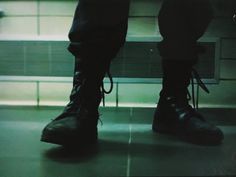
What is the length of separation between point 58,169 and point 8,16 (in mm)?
935

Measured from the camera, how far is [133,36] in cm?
155

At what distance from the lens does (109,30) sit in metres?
1.02

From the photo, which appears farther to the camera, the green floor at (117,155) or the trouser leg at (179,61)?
the trouser leg at (179,61)

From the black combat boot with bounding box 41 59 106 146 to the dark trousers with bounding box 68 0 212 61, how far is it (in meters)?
0.04

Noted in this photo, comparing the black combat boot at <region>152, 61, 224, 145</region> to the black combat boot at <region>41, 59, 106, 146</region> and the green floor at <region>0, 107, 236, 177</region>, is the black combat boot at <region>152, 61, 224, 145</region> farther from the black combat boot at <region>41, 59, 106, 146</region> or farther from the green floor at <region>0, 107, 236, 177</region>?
the black combat boot at <region>41, 59, 106, 146</region>

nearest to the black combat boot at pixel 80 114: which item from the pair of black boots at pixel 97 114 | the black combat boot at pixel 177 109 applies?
the pair of black boots at pixel 97 114

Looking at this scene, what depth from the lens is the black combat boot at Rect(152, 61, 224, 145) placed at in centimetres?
105

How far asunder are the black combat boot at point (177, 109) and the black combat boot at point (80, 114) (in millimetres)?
201

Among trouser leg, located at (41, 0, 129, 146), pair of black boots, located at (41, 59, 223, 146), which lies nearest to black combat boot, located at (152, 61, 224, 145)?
pair of black boots, located at (41, 59, 223, 146)

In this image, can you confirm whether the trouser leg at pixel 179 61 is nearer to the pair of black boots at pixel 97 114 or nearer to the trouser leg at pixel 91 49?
the pair of black boots at pixel 97 114

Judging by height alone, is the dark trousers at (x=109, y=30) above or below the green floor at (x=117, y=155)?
above

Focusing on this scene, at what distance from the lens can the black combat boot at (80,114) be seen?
92 centimetres

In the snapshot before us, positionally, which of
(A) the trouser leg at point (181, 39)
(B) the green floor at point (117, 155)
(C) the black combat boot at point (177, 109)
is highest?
(A) the trouser leg at point (181, 39)

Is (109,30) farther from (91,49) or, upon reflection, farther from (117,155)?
(117,155)
